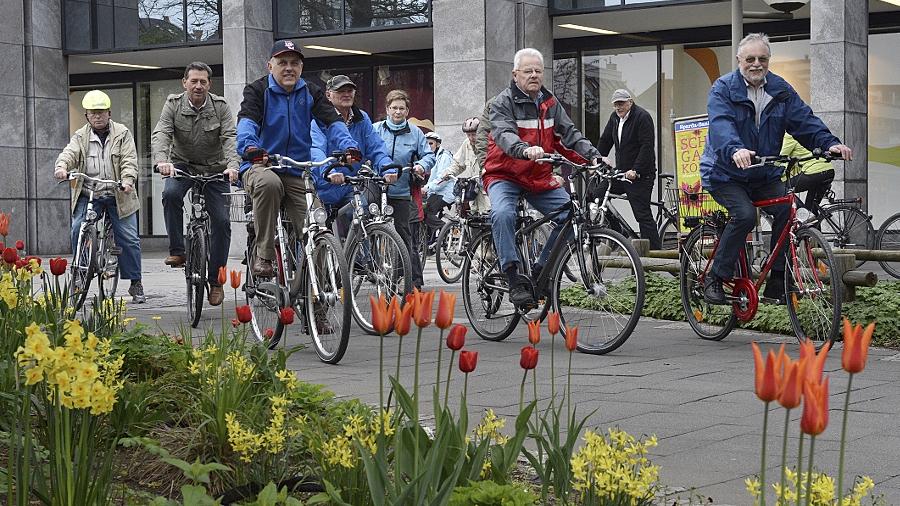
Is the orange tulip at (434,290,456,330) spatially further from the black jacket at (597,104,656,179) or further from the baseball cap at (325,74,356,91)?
the black jacket at (597,104,656,179)

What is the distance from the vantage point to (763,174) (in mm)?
8398

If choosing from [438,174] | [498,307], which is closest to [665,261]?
[498,307]

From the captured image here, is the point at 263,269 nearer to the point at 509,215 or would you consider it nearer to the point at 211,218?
the point at 509,215

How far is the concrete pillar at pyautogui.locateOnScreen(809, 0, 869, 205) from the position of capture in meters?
17.7

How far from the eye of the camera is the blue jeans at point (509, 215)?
8773mm

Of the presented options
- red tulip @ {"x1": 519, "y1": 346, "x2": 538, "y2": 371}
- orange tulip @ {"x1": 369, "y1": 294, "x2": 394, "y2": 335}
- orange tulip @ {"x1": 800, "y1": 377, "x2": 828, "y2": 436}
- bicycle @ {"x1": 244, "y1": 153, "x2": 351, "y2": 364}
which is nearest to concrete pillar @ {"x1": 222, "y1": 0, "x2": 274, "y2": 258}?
bicycle @ {"x1": 244, "y1": 153, "x2": 351, "y2": 364}

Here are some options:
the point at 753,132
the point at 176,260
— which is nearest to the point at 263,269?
the point at 176,260

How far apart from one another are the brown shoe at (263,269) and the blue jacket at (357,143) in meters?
1.27

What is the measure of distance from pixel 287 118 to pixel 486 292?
1768 mm

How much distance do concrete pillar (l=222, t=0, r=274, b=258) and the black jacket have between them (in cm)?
815

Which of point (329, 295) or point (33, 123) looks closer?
point (329, 295)

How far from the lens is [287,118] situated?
29.0 feet

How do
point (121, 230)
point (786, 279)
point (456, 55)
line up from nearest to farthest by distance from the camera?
point (786, 279) → point (121, 230) → point (456, 55)

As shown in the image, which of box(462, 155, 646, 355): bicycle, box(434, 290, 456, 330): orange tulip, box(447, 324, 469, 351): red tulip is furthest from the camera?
box(462, 155, 646, 355): bicycle
